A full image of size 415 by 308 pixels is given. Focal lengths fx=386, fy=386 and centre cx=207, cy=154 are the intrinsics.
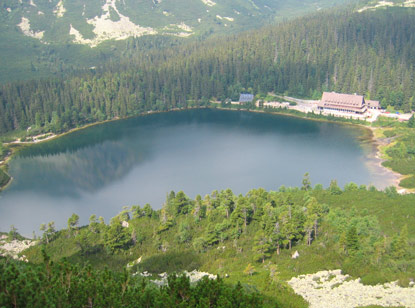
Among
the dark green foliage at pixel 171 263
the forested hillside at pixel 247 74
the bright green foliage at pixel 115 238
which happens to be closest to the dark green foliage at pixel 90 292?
the dark green foliage at pixel 171 263

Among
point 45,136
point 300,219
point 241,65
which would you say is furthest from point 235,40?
point 300,219

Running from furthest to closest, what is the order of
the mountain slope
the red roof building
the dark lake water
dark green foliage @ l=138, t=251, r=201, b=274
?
1. the mountain slope
2. the red roof building
3. the dark lake water
4. dark green foliage @ l=138, t=251, r=201, b=274

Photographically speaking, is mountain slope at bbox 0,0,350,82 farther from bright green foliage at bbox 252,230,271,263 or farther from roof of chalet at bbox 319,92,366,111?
bright green foliage at bbox 252,230,271,263

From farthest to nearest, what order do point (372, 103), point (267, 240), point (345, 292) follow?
point (372, 103)
point (267, 240)
point (345, 292)

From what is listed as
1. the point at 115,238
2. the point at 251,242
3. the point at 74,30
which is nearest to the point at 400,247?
the point at 251,242

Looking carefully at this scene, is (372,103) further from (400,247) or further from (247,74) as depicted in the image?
(400,247)

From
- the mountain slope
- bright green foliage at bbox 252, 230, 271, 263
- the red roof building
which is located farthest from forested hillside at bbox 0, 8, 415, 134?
bright green foliage at bbox 252, 230, 271, 263

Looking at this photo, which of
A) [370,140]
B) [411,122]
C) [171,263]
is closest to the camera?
[171,263]
